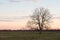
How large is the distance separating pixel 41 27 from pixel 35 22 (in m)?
3.09

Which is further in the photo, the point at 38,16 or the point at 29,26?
the point at 29,26

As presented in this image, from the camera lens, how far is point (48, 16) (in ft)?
273

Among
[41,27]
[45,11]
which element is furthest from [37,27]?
[45,11]

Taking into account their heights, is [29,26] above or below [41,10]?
below

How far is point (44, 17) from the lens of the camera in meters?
81.9

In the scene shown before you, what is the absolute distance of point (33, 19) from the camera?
83.6 m

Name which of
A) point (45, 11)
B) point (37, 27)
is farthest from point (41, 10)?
point (37, 27)

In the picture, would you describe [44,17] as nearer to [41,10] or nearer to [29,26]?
[41,10]

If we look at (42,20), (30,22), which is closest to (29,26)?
(30,22)

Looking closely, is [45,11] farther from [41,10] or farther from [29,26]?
[29,26]

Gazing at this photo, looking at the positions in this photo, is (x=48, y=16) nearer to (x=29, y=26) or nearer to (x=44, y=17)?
(x=44, y=17)

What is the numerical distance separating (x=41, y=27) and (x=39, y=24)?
1.39 metres

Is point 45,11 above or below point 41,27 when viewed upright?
above

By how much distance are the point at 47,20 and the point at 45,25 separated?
2.12 m
